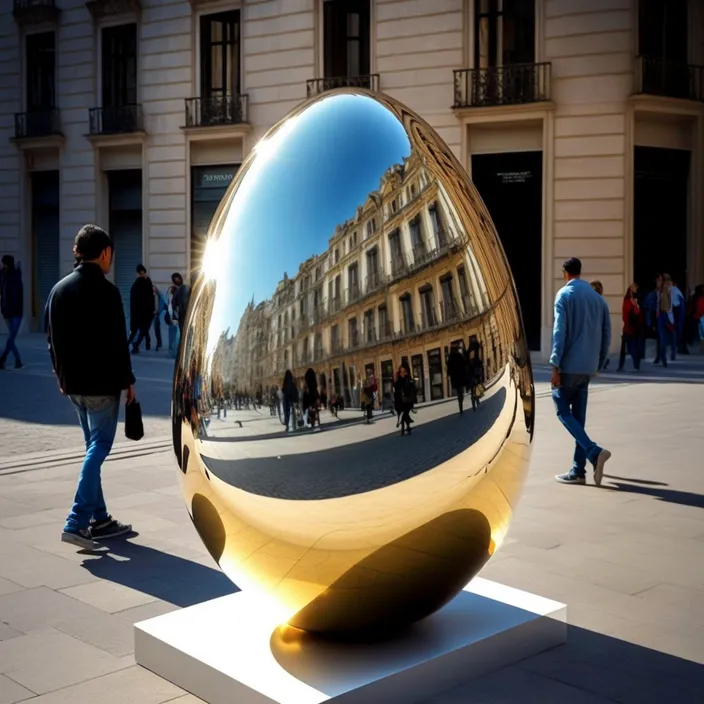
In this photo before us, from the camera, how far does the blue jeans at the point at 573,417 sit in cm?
805

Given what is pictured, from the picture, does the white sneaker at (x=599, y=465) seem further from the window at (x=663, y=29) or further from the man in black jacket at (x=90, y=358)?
the window at (x=663, y=29)

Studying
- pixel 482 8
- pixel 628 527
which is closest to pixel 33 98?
pixel 482 8

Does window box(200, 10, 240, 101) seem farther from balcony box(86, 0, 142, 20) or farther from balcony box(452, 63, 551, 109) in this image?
balcony box(452, 63, 551, 109)

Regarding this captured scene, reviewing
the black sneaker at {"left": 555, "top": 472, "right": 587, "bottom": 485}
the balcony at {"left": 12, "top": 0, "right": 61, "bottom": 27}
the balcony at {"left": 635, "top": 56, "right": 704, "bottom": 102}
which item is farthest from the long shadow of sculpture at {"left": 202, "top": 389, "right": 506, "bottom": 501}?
the balcony at {"left": 12, "top": 0, "right": 61, "bottom": 27}

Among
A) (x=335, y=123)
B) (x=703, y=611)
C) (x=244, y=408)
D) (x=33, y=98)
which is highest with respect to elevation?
(x=33, y=98)

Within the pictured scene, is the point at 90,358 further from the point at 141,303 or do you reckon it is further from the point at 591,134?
the point at 591,134

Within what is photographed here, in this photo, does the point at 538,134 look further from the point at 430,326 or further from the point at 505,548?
the point at 430,326

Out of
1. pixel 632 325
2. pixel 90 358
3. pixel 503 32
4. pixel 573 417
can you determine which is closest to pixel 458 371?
pixel 90 358

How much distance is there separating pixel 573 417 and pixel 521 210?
15.7 meters

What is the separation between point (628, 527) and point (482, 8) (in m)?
19.2


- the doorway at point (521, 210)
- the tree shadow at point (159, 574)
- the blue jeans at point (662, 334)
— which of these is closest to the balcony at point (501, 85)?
the doorway at point (521, 210)

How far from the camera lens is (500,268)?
4066mm

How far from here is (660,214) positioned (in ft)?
76.8

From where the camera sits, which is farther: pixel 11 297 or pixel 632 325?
pixel 632 325
